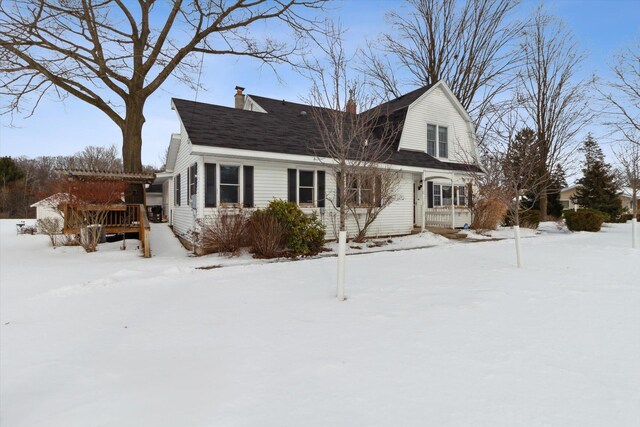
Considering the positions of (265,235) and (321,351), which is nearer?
(321,351)

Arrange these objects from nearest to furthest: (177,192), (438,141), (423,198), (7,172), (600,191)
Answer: (177,192)
(423,198)
(438,141)
(600,191)
(7,172)

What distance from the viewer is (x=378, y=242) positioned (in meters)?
12.7

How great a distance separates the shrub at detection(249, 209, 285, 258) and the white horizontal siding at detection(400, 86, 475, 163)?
9.47 meters

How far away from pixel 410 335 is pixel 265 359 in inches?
64.9

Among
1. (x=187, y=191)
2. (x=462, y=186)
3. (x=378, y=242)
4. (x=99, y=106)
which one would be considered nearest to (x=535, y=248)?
(x=378, y=242)

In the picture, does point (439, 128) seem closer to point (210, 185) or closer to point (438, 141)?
point (438, 141)

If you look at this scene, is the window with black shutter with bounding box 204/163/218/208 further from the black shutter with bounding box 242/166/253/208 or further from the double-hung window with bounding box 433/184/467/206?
the double-hung window with bounding box 433/184/467/206

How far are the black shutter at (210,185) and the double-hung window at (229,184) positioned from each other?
0.25 m

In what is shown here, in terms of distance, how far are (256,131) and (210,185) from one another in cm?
290

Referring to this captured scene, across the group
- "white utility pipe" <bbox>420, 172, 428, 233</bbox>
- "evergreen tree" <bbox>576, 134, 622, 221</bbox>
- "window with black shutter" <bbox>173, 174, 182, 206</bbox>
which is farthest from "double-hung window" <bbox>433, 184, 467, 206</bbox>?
"evergreen tree" <bbox>576, 134, 622, 221</bbox>

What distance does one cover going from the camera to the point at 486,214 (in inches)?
639

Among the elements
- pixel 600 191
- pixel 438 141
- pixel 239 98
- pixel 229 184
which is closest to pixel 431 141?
pixel 438 141

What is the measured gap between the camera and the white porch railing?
16.0m

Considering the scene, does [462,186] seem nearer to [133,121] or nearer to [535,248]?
[535,248]
